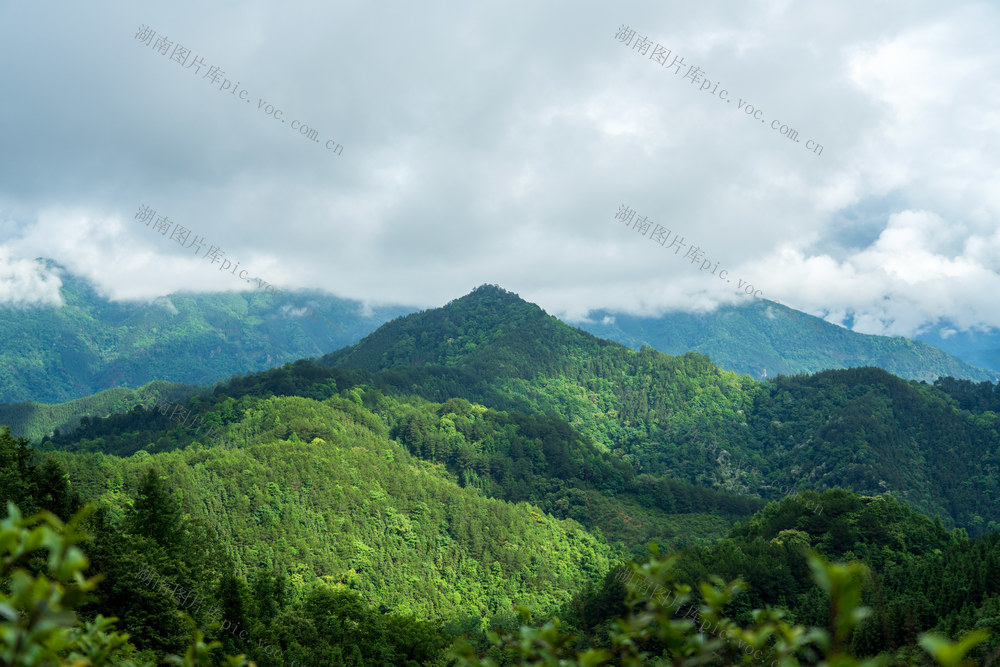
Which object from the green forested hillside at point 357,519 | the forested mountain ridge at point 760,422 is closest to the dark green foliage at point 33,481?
the green forested hillside at point 357,519

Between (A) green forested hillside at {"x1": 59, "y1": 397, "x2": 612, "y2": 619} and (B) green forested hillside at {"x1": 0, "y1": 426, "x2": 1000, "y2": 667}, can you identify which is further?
(A) green forested hillside at {"x1": 59, "y1": 397, "x2": 612, "y2": 619}

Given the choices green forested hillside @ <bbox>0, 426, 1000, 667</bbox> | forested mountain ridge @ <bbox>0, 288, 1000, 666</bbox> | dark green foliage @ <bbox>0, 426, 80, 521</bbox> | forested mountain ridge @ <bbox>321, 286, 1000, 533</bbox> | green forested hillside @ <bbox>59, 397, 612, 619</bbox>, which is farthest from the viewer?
forested mountain ridge @ <bbox>321, 286, 1000, 533</bbox>

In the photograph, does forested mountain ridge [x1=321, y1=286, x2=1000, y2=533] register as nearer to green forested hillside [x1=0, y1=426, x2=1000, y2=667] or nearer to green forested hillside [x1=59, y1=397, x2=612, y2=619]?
green forested hillside [x1=59, y1=397, x2=612, y2=619]

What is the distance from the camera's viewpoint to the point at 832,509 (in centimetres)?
A: 6594

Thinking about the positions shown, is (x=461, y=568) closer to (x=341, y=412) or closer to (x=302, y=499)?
(x=302, y=499)

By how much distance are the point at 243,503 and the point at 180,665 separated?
245ft

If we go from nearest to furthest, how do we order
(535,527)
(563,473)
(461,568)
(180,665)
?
1. (180,665)
2. (461,568)
3. (535,527)
4. (563,473)

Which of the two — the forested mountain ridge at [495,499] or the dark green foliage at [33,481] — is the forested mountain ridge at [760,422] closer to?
the forested mountain ridge at [495,499]

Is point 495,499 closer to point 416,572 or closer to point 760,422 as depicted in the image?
point 416,572

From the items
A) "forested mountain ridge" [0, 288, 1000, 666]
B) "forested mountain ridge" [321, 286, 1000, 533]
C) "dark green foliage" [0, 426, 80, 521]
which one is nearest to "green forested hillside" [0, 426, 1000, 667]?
"dark green foliage" [0, 426, 80, 521]

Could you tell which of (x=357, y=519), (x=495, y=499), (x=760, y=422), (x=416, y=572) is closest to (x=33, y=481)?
(x=357, y=519)

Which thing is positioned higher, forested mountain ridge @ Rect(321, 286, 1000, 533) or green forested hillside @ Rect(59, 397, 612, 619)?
forested mountain ridge @ Rect(321, 286, 1000, 533)

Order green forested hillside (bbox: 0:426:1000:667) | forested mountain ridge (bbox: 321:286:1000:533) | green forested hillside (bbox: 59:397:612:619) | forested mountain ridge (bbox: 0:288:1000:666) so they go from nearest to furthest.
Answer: green forested hillside (bbox: 0:426:1000:667), forested mountain ridge (bbox: 0:288:1000:666), green forested hillside (bbox: 59:397:612:619), forested mountain ridge (bbox: 321:286:1000:533)

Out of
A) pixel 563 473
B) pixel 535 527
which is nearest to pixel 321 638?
pixel 535 527
